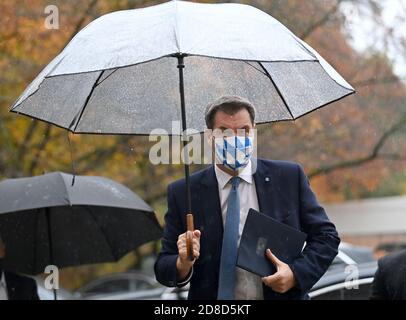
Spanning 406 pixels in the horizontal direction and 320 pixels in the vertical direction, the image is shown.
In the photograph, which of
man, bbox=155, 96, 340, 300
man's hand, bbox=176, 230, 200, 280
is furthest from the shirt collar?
man's hand, bbox=176, 230, 200, 280

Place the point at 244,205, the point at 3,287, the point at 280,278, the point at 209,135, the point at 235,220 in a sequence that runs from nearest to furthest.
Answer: the point at 280,278 < the point at 235,220 < the point at 244,205 < the point at 209,135 < the point at 3,287

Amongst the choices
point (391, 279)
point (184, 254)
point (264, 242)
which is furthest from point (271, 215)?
point (391, 279)

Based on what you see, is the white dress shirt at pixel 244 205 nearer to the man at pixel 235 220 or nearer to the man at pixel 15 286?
the man at pixel 235 220

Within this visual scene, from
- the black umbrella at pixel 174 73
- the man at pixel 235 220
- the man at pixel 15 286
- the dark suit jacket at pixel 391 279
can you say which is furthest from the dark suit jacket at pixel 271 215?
the man at pixel 15 286

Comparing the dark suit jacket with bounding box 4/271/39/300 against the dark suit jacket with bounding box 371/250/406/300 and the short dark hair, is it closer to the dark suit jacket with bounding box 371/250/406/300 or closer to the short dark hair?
the short dark hair

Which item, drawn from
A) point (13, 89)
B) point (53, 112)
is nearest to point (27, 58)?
point (13, 89)

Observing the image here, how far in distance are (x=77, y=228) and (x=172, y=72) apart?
2.12 meters

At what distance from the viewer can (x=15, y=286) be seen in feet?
23.4

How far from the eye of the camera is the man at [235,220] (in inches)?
166

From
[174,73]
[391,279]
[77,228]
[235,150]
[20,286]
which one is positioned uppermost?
[174,73]

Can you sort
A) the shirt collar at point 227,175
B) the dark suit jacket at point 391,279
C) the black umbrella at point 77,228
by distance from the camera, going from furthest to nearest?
the black umbrella at point 77,228 → the shirt collar at point 227,175 → the dark suit jacket at point 391,279

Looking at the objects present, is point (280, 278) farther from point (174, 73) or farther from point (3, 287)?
point (3, 287)

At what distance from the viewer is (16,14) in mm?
12352

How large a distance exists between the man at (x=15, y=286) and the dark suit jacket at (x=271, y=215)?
2848mm
